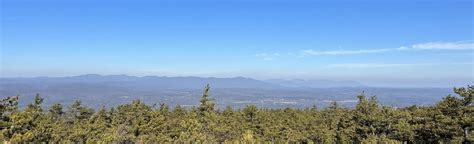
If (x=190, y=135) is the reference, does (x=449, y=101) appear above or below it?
above

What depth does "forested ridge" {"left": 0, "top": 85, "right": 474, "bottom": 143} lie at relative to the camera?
2856 cm

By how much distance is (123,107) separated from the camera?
53.1 metres

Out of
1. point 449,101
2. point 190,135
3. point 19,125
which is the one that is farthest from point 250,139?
point 449,101

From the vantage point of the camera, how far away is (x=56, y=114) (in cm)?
5922

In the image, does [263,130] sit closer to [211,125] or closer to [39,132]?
[211,125]

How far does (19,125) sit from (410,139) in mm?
29118

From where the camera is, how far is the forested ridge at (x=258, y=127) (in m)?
28.6

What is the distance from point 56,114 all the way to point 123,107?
491 inches

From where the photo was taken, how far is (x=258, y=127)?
45906 millimetres

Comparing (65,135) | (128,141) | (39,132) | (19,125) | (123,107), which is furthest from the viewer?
(123,107)

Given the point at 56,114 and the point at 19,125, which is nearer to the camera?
the point at 19,125

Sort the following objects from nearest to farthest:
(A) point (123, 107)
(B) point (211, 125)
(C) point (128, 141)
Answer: (B) point (211, 125) < (C) point (128, 141) < (A) point (123, 107)

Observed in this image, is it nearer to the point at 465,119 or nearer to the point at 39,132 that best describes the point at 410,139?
the point at 465,119

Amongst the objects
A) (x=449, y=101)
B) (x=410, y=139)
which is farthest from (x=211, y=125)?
(x=449, y=101)
